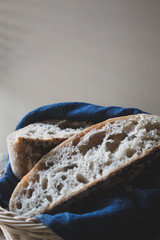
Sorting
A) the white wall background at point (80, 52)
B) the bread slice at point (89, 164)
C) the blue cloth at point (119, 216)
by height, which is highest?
the white wall background at point (80, 52)

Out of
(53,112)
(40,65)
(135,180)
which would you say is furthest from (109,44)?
(135,180)

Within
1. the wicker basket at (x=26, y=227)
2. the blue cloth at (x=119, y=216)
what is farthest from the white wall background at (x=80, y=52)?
the wicker basket at (x=26, y=227)

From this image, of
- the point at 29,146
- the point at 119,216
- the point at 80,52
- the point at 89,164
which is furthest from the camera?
the point at 80,52

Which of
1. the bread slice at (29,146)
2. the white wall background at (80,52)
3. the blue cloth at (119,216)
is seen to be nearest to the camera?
the blue cloth at (119,216)

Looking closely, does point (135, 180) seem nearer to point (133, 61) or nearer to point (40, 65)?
point (133, 61)

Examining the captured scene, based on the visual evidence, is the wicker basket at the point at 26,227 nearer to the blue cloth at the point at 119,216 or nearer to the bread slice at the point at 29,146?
the blue cloth at the point at 119,216

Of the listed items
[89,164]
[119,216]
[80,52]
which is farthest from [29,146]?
[80,52]

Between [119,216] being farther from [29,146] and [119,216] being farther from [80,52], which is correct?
[80,52]
